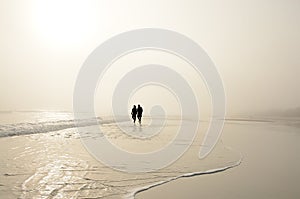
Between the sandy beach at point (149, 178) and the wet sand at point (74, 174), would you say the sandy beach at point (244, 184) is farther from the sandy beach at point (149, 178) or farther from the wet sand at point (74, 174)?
the wet sand at point (74, 174)

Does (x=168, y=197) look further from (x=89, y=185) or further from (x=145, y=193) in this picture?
(x=89, y=185)

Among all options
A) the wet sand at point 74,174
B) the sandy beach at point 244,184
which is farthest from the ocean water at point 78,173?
the sandy beach at point 244,184

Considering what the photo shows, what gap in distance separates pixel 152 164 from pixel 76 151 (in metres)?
4.03

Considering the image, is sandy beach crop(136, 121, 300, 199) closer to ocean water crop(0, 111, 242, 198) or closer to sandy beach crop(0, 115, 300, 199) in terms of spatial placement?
sandy beach crop(0, 115, 300, 199)

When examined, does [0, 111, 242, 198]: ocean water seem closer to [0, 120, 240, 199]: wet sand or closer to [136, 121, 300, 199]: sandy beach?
[0, 120, 240, 199]: wet sand

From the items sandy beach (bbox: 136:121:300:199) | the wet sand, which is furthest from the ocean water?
sandy beach (bbox: 136:121:300:199)

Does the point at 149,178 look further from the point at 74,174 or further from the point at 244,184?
the point at 244,184

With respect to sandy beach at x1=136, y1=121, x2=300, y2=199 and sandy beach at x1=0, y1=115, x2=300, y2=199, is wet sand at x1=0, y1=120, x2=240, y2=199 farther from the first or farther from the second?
sandy beach at x1=136, y1=121, x2=300, y2=199

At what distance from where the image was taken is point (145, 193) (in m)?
7.43

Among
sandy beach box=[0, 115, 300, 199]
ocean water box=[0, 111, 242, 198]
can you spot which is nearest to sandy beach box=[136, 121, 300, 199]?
sandy beach box=[0, 115, 300, 199]

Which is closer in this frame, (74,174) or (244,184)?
(244,184)

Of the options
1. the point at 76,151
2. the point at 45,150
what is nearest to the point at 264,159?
the point at 76,151

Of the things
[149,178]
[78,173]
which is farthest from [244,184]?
[78,173]

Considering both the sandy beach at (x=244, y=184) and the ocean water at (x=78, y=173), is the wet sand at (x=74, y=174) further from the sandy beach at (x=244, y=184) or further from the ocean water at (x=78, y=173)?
the sandy beach at (x=244, y=184)
